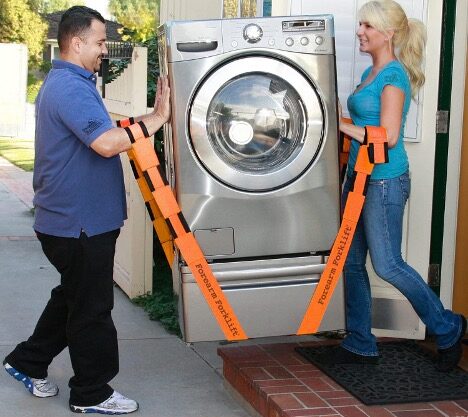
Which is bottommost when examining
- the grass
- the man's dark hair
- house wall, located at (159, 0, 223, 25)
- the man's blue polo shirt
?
the grass

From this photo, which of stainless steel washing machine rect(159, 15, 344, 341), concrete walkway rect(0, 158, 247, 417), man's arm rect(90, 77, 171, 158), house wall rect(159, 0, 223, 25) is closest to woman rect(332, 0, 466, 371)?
stainless steel washing machine rect(159, 15, 344, 341)

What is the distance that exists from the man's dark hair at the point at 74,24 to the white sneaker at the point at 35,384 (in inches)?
64.1

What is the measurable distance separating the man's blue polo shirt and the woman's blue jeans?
117cm

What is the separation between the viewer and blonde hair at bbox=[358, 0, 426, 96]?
15.5ft

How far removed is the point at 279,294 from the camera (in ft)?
14.9

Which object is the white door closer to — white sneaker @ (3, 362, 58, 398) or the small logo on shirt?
the small logo on shirt

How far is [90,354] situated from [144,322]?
1.95 metres

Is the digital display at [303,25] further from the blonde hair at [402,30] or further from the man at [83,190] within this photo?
the man at [83,190]

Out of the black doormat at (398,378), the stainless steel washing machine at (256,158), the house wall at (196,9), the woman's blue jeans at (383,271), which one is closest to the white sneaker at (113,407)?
the stainless steel washing machine at (256,158)

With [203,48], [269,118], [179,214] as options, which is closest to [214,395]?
[179,214]

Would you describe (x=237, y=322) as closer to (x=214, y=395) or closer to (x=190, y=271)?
(x=190, y=271)

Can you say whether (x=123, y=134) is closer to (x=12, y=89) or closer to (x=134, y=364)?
(x=134, y=364)

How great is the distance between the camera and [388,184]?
187 inches

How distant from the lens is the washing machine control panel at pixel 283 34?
429cm
